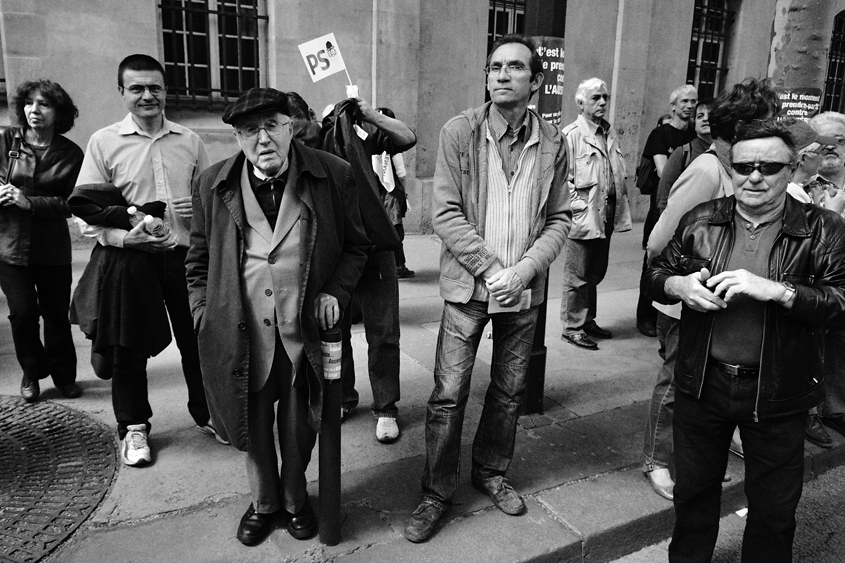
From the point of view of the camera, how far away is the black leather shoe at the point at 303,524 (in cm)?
308

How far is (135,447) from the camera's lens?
3.77 metres

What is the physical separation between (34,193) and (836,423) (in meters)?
5.37

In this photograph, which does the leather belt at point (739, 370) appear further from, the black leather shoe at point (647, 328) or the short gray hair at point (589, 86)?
the black leather shoe at point (647, 328)

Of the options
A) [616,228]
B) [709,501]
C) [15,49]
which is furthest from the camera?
[15,49]

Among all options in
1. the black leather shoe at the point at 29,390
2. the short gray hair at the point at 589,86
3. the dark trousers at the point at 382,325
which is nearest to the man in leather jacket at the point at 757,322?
the dark trousers at the point at 382,325

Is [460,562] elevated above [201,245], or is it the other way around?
[201,245]

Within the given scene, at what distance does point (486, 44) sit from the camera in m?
11.1

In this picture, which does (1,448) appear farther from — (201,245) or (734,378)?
(734,378)

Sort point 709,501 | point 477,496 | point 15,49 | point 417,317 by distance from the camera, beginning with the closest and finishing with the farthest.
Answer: point 709,501 < point 477,496 < point 417,317 < point 15,49

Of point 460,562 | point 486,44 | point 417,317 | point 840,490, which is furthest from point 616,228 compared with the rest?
point 486,44

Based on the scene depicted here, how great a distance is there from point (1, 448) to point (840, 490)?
15.9 ft

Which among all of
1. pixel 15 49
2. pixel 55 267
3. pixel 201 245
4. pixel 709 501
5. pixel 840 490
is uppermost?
pixel 15 49

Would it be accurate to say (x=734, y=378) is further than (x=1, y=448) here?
No

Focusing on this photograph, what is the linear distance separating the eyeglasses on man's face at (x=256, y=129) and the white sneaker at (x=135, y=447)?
6.41 ft
